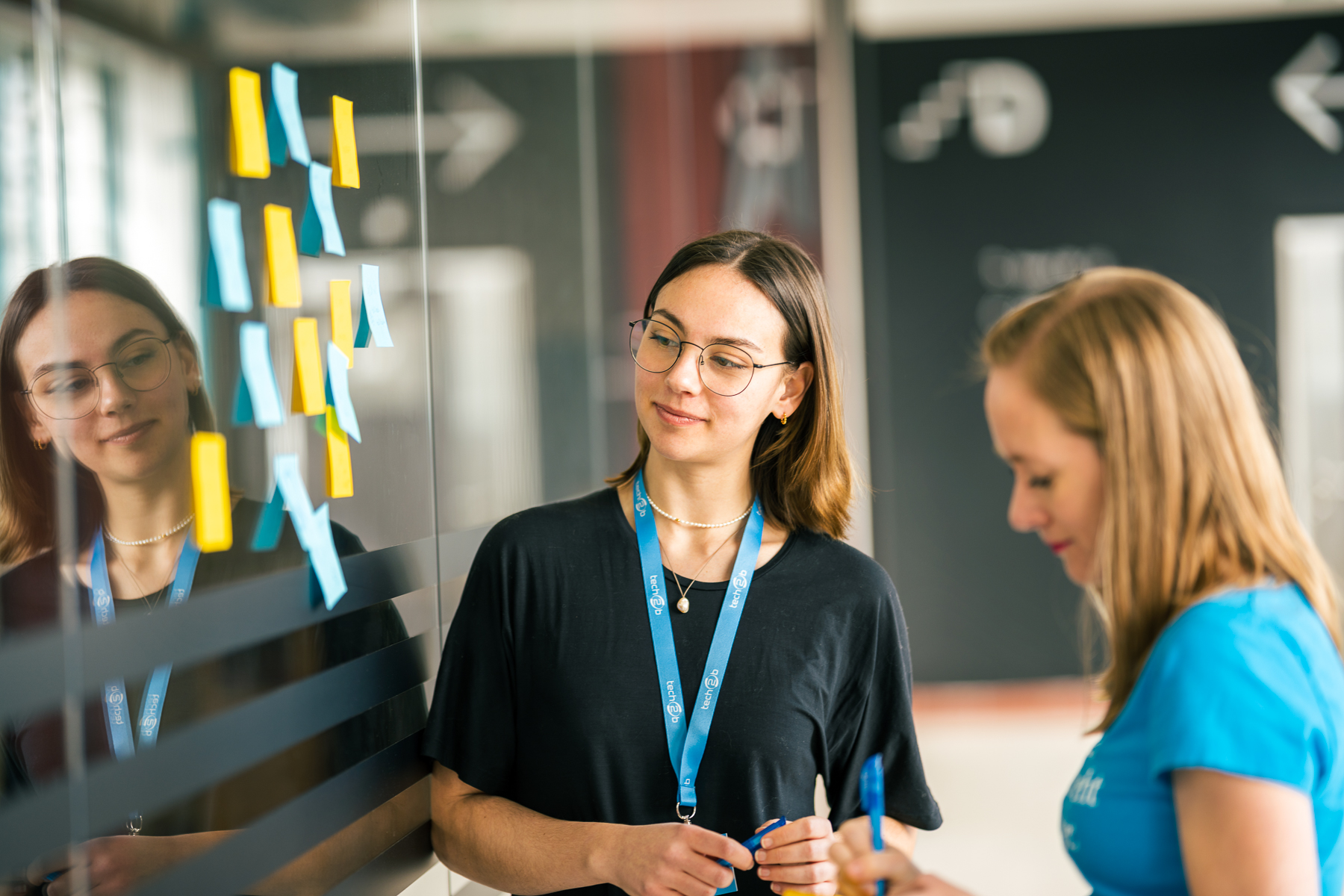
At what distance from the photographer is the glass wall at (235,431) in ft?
2.78

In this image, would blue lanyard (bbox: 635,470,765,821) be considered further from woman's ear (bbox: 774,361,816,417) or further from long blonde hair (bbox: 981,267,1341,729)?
long blonde hair (bbox: 981,267,1341,729)

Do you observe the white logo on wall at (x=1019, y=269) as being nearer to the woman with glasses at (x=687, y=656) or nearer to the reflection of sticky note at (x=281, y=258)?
the woman with glasses at (x=687, y=656)

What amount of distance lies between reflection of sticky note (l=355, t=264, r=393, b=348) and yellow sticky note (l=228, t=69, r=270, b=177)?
10.7 inches

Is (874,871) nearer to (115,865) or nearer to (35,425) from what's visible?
(115,865)

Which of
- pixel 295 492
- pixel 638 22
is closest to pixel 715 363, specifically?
pixel 295 492

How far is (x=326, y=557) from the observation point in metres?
1.26

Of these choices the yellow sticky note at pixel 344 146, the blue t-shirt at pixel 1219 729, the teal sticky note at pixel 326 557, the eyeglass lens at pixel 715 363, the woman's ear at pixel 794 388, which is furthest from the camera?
the woman's ear at pixel 794 388

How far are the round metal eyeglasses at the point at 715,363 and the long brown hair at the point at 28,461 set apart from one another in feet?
2.64

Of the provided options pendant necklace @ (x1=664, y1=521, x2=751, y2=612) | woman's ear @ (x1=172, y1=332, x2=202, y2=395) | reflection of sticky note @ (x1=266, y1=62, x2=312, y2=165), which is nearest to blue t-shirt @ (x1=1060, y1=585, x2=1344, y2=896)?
pendant necklace @ (x1=664, y1=521, x2=751, y2=612)

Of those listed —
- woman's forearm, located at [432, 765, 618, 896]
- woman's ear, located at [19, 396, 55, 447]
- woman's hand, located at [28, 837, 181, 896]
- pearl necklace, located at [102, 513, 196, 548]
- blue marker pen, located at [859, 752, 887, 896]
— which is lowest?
woman's forearm, located at [432, 765, 618, 896]

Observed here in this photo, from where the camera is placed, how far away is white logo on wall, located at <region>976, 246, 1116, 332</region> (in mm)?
5020

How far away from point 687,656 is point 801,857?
0.31m

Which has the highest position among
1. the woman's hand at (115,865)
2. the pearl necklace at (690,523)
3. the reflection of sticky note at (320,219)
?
the reflection of sticky note at (320,219)

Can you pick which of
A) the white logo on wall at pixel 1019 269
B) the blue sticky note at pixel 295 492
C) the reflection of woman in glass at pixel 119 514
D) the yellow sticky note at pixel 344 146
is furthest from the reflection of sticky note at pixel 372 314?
the white logo on wall at pixel 1019 269
